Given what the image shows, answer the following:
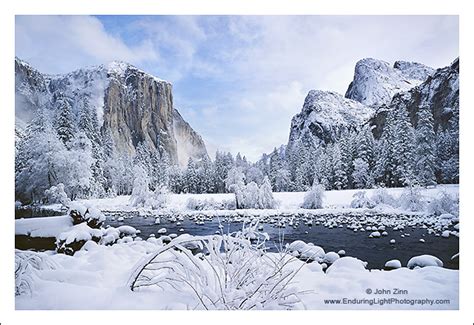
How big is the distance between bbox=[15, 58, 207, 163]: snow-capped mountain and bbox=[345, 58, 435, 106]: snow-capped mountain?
1916 millimetres

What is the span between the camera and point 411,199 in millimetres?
3816

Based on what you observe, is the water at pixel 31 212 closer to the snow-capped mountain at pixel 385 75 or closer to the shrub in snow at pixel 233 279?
the shrub in snow at pixel 233 279

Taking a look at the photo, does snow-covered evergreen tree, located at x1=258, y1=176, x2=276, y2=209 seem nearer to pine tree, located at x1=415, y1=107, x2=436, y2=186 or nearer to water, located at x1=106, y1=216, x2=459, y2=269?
water, located at x1=106, y1=216, x2=459, y2=269

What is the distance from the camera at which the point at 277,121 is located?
4043 mm

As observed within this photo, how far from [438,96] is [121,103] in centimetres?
360

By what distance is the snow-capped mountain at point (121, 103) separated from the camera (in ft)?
12.0

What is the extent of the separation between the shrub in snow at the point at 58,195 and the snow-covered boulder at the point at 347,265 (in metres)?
2.90

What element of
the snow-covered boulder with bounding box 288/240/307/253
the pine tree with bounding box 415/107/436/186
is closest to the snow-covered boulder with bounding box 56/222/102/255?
the snow-covered boulder with bounding box 288/240/307/253

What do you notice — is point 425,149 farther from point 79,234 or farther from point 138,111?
point 79,234
